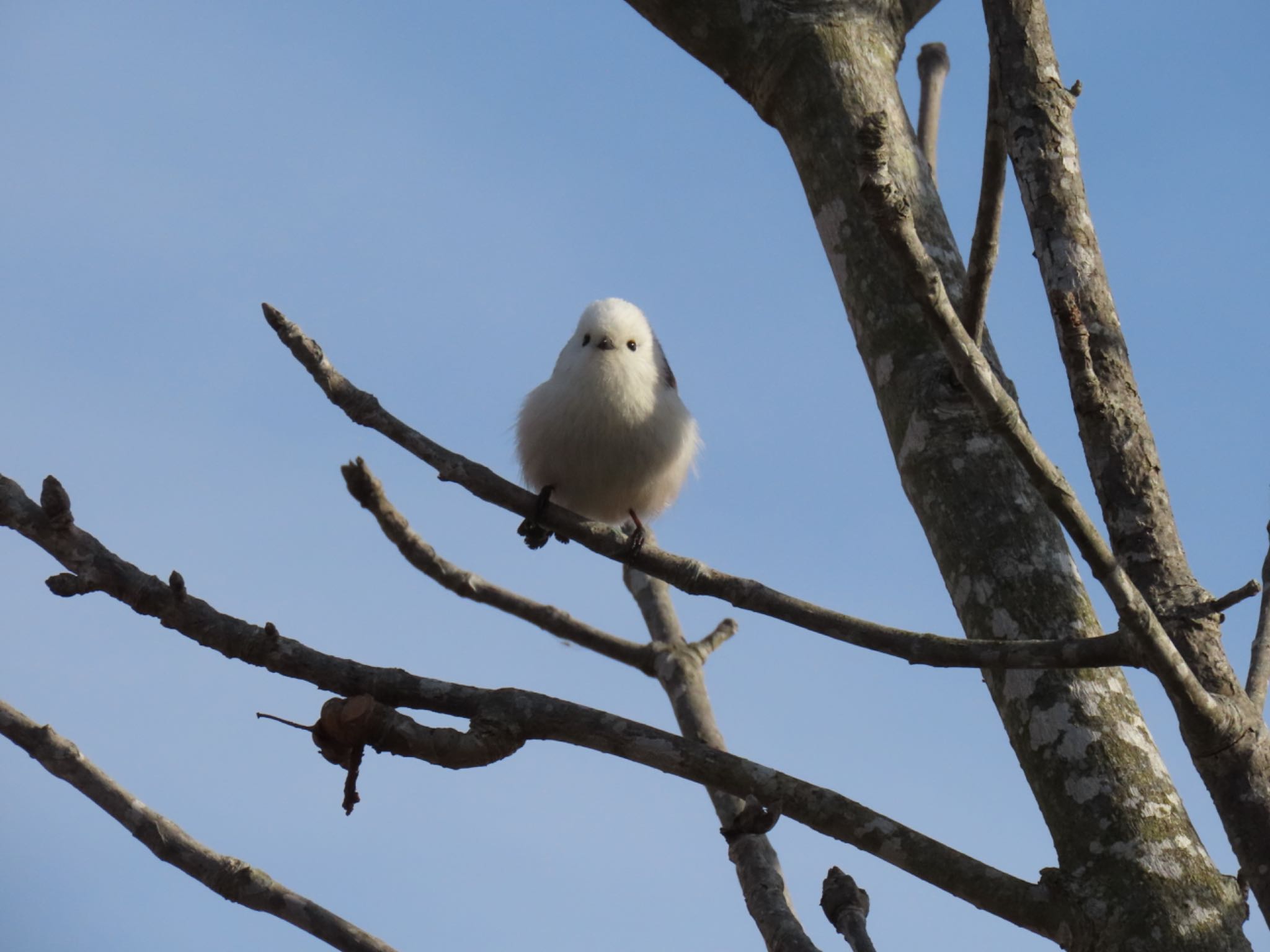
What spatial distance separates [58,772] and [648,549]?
5.48ft

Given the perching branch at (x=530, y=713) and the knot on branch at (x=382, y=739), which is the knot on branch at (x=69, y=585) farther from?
the knot on branch at (x=382, y=739)

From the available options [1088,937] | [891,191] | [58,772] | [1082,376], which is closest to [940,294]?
[891,191]

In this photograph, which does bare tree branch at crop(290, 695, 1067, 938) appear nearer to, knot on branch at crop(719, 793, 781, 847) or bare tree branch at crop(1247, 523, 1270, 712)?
knot on branch at crop(719, 793, 781, 847)

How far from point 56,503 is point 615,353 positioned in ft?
10.6

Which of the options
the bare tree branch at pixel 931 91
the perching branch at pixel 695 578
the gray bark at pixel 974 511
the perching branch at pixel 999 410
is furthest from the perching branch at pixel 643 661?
the bare tree branch at pixel 931 91

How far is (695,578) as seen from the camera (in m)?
3.46

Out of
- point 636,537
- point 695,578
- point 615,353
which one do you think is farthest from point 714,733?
point 695,578

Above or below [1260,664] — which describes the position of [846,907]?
below

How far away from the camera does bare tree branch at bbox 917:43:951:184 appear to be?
625 cm

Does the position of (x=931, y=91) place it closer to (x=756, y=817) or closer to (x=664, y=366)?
(x=664, y=366)

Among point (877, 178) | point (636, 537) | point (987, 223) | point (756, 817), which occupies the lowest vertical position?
point (756, 817)

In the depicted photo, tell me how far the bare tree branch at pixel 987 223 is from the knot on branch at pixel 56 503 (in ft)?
7.98

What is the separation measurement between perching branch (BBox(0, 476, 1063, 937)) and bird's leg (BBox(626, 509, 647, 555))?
2.44 ft

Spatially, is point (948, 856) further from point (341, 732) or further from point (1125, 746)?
point (341, 732)
